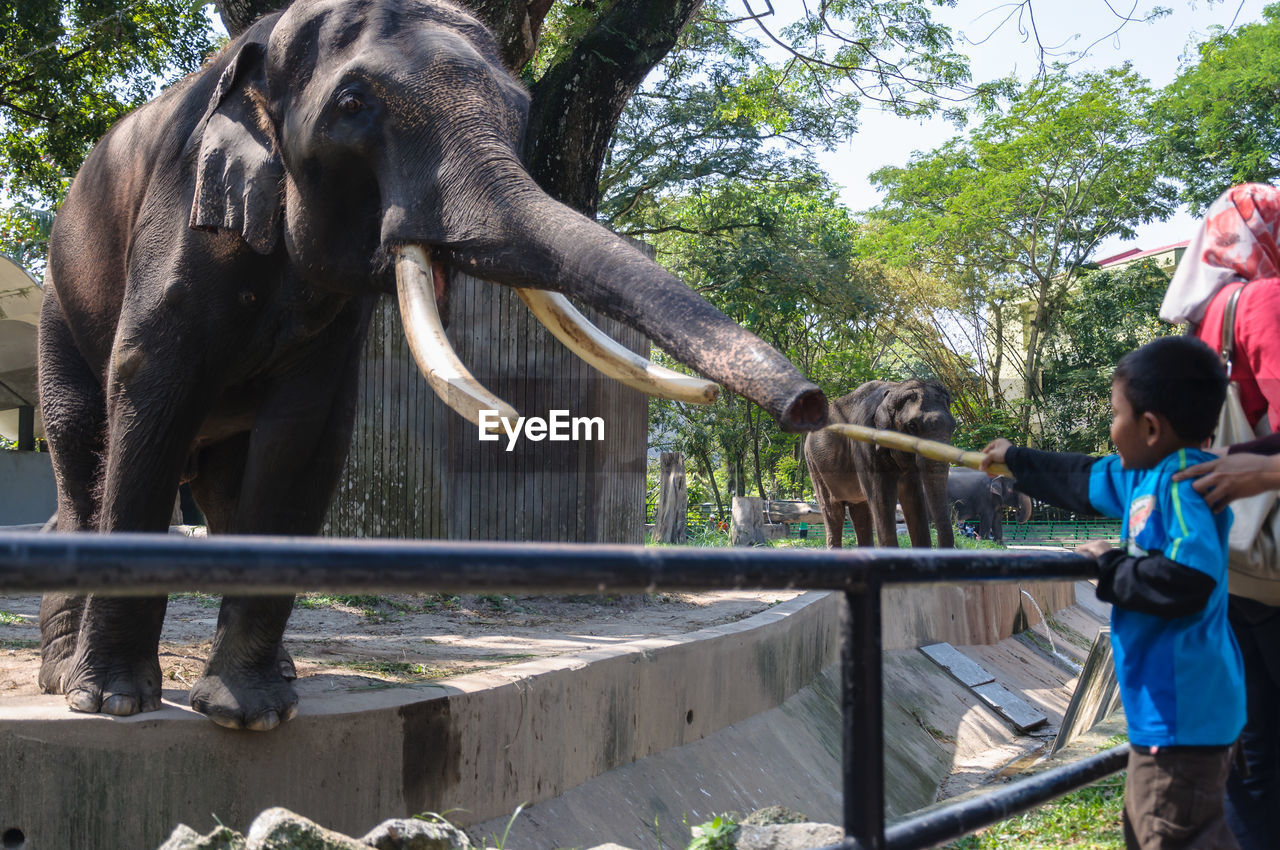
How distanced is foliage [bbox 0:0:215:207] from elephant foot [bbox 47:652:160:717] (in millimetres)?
10659

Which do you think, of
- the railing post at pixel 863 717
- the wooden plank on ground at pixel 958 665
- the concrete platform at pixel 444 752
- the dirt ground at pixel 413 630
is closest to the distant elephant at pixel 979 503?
the wooden plank on ground at pixel 958 665

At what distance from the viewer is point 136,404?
3592 millimetres

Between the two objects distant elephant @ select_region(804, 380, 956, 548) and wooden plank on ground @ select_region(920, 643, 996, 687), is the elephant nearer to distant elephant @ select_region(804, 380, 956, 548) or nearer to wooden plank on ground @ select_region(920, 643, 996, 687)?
distant elephant @ select_region(804, 380, 956, 548)

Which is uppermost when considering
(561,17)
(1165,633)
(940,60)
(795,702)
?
(561,17)

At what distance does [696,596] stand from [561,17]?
31.7 feet

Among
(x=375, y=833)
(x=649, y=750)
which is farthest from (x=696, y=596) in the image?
Answer: (x=375, y=833)

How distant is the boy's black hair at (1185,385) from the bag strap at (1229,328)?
44 centimetres

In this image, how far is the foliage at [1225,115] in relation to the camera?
86.6ft

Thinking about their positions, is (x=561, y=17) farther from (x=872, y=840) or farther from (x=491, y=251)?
(x=872, y=840)

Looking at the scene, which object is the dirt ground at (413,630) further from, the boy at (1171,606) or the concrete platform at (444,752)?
the boy at (1171,606)

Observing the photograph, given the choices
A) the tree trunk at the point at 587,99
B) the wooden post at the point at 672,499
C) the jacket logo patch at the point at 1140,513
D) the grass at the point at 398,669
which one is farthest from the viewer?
the wooden post at the point at 672,499

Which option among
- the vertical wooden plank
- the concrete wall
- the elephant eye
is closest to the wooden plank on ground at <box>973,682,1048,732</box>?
the vertical wooden plank

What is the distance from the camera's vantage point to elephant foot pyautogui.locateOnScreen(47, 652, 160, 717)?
3.26 meters

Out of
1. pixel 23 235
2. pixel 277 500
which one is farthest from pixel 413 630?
pixel 23 235
